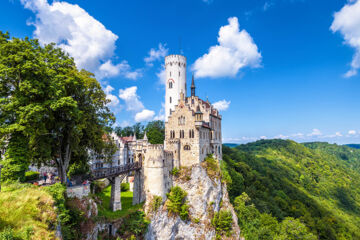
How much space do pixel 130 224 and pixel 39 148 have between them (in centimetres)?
1613

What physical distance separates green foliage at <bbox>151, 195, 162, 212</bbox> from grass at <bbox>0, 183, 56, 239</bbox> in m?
19.5

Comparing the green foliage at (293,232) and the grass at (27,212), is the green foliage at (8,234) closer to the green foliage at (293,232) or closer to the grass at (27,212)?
the grass at (27,212)

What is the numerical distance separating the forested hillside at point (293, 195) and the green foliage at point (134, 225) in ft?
75.0

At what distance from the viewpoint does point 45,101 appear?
805 inches

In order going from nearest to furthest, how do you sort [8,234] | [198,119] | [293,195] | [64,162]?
1. [8,234]
2. [64,162]
3. [198,119]
4. [293,195]

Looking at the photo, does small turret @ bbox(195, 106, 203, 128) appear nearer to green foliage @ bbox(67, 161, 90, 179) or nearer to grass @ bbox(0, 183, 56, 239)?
green foliage @ bbox(67, 161, 90, 179)

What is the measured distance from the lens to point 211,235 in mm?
38938

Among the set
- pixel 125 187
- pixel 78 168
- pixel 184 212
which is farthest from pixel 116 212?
pixel 125 187

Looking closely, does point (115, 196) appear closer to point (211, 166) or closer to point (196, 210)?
point (196, 210)

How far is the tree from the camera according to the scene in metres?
→ 19.4

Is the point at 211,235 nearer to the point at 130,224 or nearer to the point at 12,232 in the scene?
the point at 130,224

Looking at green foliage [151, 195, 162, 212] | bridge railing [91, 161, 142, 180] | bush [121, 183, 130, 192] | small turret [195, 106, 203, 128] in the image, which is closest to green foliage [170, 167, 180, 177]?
green foliage [151, 195, 162, 212]

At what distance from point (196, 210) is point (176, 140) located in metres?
13.4

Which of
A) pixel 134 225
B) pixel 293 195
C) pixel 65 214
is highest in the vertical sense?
pixel 65 214
